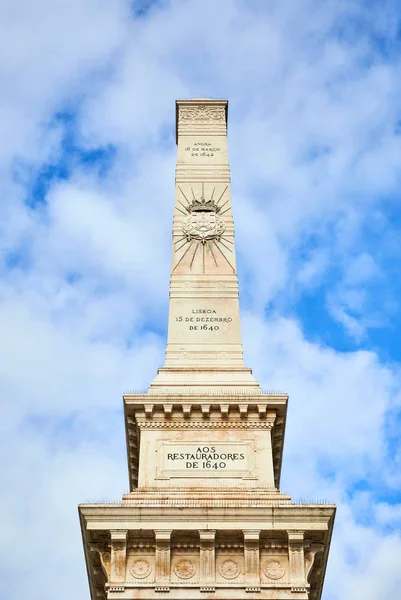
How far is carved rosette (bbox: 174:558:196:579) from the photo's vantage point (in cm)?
2875

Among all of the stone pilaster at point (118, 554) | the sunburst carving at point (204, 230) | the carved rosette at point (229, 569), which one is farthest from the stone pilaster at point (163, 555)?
the sunburst carving at point (204, 230)

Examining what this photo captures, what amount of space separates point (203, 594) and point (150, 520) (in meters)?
2.78

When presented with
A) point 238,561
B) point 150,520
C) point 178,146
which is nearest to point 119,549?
point 150,520

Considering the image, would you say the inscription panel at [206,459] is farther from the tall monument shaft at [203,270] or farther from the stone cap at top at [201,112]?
the stone cap at top at [201,112]

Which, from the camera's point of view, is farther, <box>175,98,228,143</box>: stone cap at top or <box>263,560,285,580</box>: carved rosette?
<box>175,98,228,143</box>: stone cap at top

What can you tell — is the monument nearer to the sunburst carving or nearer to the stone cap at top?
the sunburst carving

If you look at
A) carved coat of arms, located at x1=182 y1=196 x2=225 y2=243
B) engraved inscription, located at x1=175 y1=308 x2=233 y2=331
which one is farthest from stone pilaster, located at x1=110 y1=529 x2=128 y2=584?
carved coat of arms, located at x1=182 y1=196 x2=225 y2=243

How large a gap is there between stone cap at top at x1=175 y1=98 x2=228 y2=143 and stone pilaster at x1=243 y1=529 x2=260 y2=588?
23.5m

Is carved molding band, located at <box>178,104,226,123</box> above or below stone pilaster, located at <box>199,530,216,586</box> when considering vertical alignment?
above

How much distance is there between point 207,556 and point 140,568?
2.14 meters

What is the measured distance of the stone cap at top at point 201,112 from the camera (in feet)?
154

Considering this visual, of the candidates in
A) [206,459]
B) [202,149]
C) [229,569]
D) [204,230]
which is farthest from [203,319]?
[229,569]

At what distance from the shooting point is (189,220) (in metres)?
41.3

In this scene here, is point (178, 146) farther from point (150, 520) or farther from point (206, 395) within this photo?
point (150, 520)
